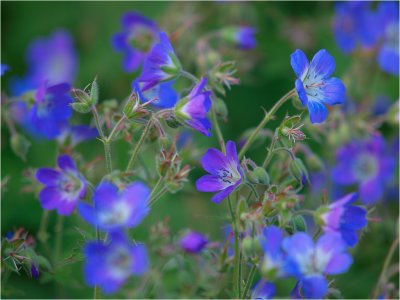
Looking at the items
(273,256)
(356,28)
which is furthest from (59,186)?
(356,28)

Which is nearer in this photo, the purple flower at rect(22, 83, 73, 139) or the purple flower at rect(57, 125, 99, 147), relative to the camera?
the purple flower at rect(22, 83, 73, 139)

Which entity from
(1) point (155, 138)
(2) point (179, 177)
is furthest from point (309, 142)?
(2) point (179, 177)

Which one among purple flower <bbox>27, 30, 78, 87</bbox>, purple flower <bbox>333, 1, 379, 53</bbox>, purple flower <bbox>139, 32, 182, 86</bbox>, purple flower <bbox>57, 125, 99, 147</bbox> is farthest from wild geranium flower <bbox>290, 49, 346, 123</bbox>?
purple flower <bbox>27, 30, 78, 87</bbox>

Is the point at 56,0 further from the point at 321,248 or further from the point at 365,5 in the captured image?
the point at 321,248

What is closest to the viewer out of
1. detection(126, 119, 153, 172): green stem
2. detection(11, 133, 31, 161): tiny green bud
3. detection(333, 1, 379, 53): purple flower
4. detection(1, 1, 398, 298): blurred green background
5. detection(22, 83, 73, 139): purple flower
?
detection(126, 119, 153, 172): green stem

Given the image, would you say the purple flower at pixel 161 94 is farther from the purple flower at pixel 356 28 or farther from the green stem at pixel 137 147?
the purple flower at pixel 356 28

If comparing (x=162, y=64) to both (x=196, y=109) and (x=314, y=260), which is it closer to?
(x=196, y=109)

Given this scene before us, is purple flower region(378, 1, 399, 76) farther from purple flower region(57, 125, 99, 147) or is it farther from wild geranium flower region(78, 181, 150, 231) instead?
wild geranium flower region(78, 181, 150, 231)
